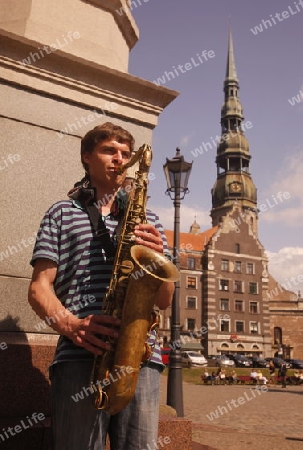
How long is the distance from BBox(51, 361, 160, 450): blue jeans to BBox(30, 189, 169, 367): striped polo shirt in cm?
15

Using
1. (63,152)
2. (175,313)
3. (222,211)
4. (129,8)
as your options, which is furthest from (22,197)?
(222,211)

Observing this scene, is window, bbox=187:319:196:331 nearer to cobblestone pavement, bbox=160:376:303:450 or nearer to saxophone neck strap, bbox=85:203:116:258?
cobblestone pavement, bbox=160:376:303:450

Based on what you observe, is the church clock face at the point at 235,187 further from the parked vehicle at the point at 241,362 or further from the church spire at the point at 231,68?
the parked vehicle at the point at 241,362

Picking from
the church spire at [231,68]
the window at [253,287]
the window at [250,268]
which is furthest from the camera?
the church spire at [231,68]

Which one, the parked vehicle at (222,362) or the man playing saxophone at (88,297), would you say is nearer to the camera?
the man playing saxophone at (88,297)

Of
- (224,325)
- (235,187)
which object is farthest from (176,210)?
(235,187)

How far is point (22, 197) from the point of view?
435cm

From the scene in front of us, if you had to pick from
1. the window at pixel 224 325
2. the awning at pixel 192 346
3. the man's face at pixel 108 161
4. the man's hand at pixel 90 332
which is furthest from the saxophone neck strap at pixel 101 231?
the window at pixel 224 325

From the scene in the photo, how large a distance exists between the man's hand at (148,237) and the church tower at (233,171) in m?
76.3

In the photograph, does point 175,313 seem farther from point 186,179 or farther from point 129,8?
point 129,8

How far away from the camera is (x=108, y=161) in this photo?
102 inches

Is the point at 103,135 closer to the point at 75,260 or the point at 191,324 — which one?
the point at 75,260

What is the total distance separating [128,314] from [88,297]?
28cm

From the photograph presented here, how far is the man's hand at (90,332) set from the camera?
6.56 ft
